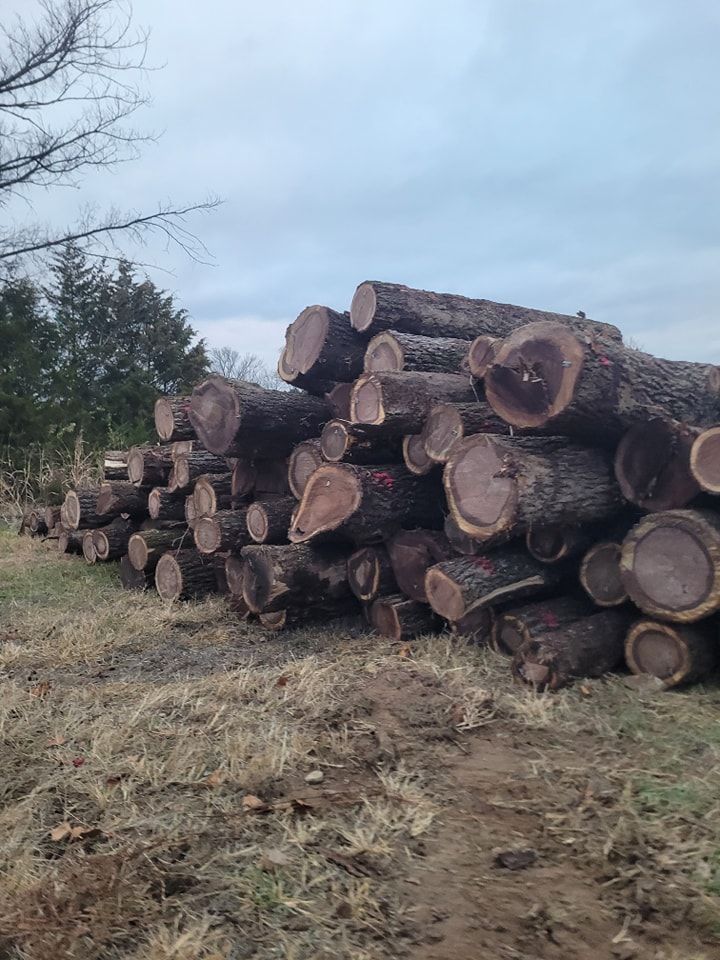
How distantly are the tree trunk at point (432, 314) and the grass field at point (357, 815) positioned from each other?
2.47 m

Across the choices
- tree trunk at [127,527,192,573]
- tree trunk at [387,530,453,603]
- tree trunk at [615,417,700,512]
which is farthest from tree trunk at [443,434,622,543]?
tree trunk at [127,527,192,573]

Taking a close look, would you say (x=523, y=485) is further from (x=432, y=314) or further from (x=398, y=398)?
(x=432, y=314)

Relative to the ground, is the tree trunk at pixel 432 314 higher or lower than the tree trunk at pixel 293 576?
higher

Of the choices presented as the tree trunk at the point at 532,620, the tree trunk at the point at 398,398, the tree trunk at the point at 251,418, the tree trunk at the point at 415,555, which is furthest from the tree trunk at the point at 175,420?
the tree trunk at the point at 532,620

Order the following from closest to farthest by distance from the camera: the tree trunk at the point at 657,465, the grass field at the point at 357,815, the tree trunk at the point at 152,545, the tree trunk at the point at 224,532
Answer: the grass field at the point at 357,815 → the tree trunk at the point at 657,465 → the tree trunk at the point at 224,532 → the tree trunk at the point at 152,545

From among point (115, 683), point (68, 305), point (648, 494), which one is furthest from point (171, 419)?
point (68, 305)

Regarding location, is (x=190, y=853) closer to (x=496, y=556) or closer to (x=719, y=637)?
(x=496, y=556)

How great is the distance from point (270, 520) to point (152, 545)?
1626 millimetres

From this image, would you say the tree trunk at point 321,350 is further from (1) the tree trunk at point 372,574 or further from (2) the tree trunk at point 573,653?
(2) the tree trunk at point 573,653

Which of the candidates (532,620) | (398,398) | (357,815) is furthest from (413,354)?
(357,815)

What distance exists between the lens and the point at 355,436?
187 inches

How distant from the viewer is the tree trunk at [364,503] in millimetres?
4590

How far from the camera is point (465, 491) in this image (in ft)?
13.1

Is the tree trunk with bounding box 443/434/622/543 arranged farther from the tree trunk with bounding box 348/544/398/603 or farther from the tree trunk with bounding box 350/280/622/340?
the tree trunk with bounding box 350/280/622/340
